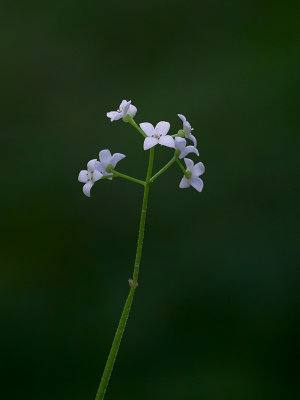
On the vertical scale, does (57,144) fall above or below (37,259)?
above

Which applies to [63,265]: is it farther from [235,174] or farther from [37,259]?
[235,174]

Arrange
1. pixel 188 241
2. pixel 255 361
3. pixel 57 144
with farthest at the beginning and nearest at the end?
pixel 57 144 → pixel 188 241 → pixel 255 361

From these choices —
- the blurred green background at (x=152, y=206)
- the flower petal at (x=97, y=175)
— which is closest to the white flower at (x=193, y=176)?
the flower petal at (x=97, y=175)

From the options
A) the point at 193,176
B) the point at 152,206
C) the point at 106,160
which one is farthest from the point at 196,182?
the point at 152,206

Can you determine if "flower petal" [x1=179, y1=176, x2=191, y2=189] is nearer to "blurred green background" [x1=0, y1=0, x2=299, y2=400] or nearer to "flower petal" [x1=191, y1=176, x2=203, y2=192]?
"flower petal" [x1=191, y1=176, x2=203, y2=192]

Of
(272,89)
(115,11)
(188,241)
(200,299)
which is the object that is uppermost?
(115,11)

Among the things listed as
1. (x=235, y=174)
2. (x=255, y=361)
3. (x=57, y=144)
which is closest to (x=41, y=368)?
(x=255, y=361)

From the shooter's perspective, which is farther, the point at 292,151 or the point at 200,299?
the point at 292,151
